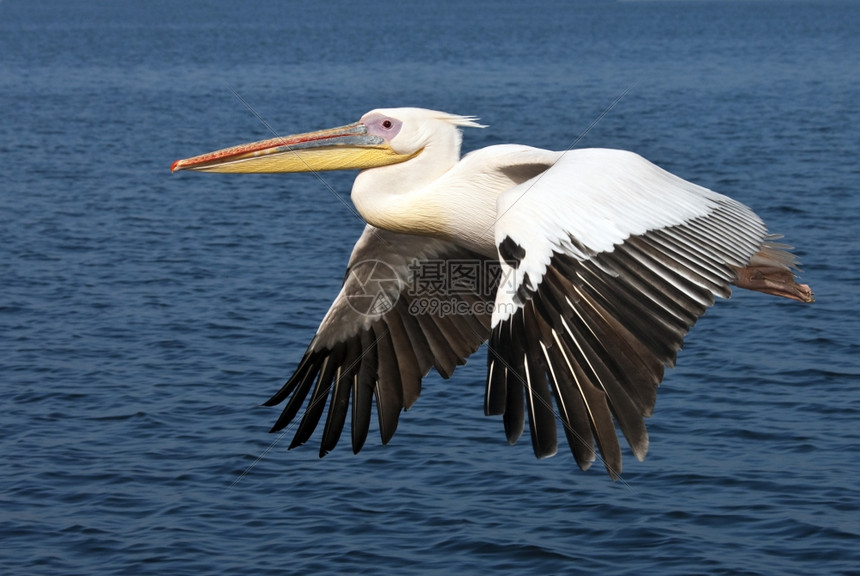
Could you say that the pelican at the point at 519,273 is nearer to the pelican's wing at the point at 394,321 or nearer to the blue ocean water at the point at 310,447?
the pelican's wing at the point at 394,321

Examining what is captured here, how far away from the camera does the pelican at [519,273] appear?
4.52 m

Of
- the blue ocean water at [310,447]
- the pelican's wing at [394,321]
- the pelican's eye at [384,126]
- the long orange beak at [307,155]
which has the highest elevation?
the pelican's eye at [384,126]

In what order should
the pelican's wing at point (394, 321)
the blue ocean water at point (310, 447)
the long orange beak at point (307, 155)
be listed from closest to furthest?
the long orange beak at point (307, 155)
the pelican's wing at point (394, 321)
the blue ocean water at point (310, 447)

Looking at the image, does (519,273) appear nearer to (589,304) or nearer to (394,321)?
(589,304)

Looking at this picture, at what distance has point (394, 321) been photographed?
264 inches

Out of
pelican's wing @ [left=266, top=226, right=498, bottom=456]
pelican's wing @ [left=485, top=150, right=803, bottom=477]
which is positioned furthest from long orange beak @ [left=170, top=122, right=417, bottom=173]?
pelican's wing @ [left=485, top=150, right=803, bottom=477]

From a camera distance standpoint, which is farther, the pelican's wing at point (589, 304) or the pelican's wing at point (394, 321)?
the pelican's wing at point (394, 321)

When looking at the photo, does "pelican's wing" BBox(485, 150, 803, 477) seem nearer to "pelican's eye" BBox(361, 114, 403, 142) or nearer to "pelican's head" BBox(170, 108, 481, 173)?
"pelican's head" BBox(170, 108, 481, 173)

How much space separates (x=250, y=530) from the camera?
28.5 feet

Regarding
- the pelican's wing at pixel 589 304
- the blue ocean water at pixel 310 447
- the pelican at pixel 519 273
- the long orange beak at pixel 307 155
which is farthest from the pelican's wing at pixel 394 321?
the blue ocean water at pixel 310 447

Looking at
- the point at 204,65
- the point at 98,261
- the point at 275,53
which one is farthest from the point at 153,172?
the point at 275,53

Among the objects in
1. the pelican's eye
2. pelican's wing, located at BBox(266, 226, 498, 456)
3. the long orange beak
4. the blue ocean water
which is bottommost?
the blue ocean water

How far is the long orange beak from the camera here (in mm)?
6168

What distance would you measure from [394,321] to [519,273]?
2.07 metres
